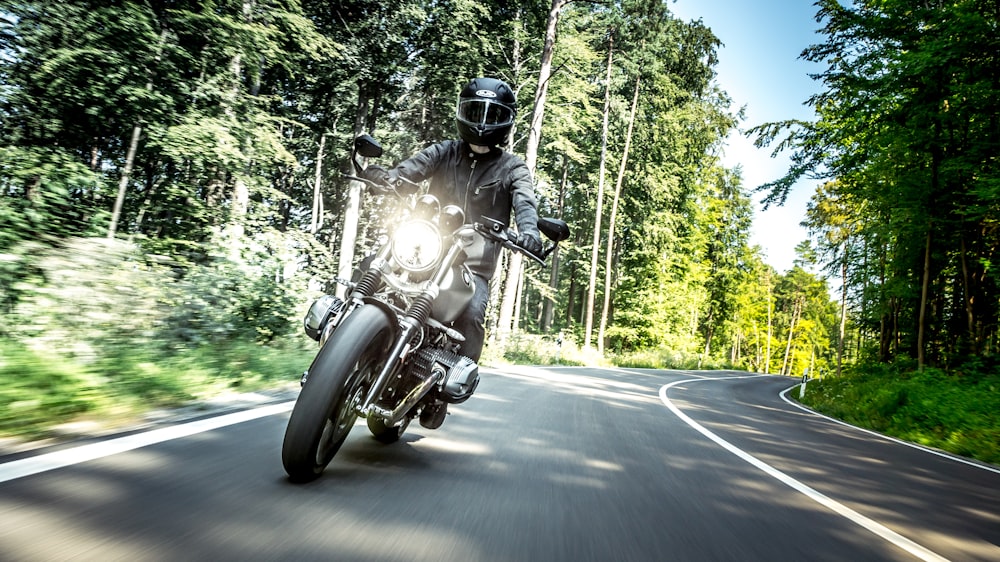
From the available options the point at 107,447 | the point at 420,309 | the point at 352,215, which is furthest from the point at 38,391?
the point at 352,215

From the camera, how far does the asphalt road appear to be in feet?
6.48

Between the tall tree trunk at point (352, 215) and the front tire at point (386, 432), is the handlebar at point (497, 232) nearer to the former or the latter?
the front tire at point (386, 432)

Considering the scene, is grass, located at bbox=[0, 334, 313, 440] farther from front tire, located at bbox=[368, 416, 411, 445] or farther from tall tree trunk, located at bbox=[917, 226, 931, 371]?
tall tree trunk, located at bbox=[917, 226, 931, 371]

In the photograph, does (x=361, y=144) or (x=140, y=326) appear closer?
(x=361, y=144)

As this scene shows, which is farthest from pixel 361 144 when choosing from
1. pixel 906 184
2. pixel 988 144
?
pixel 906 184

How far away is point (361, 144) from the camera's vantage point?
128 inches

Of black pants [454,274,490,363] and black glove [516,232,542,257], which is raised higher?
black glove [516,232,542,257]

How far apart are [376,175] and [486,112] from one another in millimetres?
808

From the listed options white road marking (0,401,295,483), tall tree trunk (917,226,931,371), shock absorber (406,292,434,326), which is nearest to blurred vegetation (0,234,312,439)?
white road marking (0,401,295,483)

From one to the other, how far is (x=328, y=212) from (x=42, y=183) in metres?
23.7

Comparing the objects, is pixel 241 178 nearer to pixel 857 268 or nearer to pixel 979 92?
pixel 979 92

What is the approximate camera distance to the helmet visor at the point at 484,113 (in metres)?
3.68

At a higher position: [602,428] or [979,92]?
[979,92]

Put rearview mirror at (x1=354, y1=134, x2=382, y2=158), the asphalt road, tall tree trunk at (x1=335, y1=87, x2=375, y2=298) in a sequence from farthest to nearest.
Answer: tall tree trunk at (x1=335, y1=87, x2=375, y2=298), rearview mirror at (x1=354, y1=134, x2=382, y2=158), the asphalt road
